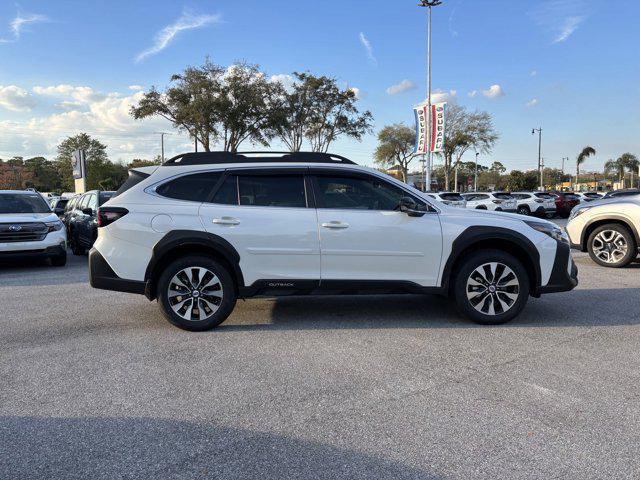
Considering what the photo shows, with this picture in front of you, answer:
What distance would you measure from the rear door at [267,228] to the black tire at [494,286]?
160 cm

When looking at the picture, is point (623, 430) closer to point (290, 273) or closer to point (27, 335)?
point (290, 273)

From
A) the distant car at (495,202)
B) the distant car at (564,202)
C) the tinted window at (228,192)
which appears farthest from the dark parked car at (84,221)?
the distant car at (564,202)

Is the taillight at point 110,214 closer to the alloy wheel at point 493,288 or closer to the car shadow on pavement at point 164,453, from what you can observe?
the car shadow on pavement at point 164,453

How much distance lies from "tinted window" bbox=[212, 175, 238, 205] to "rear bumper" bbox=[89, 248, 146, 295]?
1.20m

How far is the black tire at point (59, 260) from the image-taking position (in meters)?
10.6

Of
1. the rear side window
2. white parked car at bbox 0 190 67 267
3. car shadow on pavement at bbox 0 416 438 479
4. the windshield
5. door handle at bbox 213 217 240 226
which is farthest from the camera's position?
the windshield

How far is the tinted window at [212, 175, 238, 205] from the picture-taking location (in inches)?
211

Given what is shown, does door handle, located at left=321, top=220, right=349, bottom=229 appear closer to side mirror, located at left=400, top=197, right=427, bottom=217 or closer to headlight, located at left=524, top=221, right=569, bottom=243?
side mirror, located at left=400, top=197, right=427, bottom=217

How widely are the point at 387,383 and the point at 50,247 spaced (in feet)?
29.4

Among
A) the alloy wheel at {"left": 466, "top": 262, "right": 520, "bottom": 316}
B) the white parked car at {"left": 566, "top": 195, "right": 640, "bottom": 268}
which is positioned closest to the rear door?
the alloy wheel at {"left": 466, "top": 262, "right": 520, "bottom": 316}

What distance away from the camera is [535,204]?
25.7m

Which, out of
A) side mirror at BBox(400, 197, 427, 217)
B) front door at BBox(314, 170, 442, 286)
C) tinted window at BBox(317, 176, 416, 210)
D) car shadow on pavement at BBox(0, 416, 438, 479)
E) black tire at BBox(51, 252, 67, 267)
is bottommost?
car shadow on pavement at BBox(0, 416, 438, 479)

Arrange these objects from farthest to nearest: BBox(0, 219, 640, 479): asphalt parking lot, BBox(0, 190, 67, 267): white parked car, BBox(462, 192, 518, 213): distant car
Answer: BBox(462, 192, 518, 213): distant car
BBox(0, 190, 67, 267): white parked car
BBox(0, 219, 640, 479): asphalt parking lot

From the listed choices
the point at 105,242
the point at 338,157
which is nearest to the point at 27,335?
the point at 105,242
